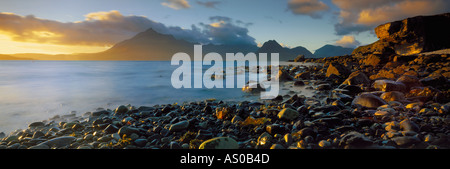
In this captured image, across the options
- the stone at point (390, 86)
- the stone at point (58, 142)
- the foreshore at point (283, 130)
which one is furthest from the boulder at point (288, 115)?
the stone at point (390, 86)

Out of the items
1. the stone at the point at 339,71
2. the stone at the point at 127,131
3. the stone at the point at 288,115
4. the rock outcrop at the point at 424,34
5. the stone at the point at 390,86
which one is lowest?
the stone at the point at 127,131

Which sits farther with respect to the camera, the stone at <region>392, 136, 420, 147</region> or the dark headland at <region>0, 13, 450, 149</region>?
the dark headland at <region>0, 13, 450, 149</region>

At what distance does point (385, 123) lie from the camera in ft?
11.7

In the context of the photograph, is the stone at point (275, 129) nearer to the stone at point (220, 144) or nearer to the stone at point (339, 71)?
the stone at point (220, 144)

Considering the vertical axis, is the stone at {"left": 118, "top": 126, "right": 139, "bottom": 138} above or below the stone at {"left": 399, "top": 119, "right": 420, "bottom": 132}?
below

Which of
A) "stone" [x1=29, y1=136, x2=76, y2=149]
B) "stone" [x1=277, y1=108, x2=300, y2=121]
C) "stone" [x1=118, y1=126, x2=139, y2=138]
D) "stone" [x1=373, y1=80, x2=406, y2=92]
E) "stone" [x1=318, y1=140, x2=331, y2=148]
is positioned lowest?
"stone" [x1=29, y1=136, x2=76, y2=149]

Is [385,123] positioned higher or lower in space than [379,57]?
lower

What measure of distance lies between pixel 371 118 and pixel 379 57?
16.0 meters

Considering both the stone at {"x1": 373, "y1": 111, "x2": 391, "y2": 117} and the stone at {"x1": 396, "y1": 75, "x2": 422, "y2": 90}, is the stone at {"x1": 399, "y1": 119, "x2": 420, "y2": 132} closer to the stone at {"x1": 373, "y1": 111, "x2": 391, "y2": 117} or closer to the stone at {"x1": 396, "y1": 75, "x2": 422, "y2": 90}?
the stone at {"x1": 373, "y1": 111, "x2": 391, "y2": 117}

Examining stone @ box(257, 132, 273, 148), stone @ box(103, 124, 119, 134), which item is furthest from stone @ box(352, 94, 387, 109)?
stone @ box(103, 124, 119, 134)

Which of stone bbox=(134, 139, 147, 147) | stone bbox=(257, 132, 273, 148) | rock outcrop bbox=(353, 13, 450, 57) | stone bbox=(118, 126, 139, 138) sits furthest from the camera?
rock outcrop bbox=(353, 13, 450, 57)
